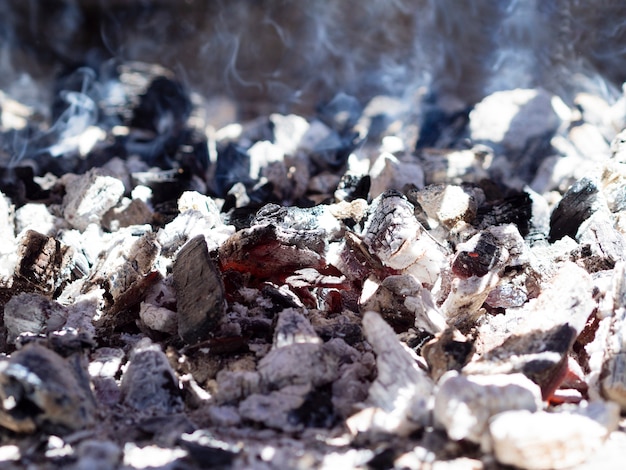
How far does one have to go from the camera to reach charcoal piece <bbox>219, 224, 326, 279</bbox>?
230cm

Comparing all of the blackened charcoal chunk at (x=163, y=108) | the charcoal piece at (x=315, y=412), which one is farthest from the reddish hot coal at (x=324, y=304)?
the blackened charcoal chunk at (x=163, y=108)

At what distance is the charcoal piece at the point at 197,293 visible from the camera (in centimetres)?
188

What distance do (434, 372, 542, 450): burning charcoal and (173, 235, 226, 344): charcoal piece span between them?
2.66 ft

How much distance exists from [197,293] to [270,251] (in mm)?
450

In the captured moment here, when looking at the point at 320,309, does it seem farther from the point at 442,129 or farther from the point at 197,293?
the point at 442,129

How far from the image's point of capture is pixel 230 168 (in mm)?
3895

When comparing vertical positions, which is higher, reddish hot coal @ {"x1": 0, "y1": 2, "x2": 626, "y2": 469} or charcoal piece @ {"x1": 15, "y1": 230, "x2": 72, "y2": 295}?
reddish hot coal @ {"x1": 0, "y1": 2, "x2": 626, "y2": 469}

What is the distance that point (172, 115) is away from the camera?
5.23 meters

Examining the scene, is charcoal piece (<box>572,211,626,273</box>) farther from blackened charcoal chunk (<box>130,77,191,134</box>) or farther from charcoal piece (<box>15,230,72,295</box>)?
blackened charcoal chunk (<box>130,77,191,134</box>)

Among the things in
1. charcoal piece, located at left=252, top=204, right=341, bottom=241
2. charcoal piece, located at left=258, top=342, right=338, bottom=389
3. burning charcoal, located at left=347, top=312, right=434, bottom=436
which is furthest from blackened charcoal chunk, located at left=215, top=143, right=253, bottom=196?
burning charcoal, located at left=347, top=312, right=434, bottom=436

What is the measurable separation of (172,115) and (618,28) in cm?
374

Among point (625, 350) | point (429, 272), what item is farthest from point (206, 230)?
point (625, 350)

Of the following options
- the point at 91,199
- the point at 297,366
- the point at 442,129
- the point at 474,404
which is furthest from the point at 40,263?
the point at 442,129

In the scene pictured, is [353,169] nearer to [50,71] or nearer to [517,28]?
[517,28]
